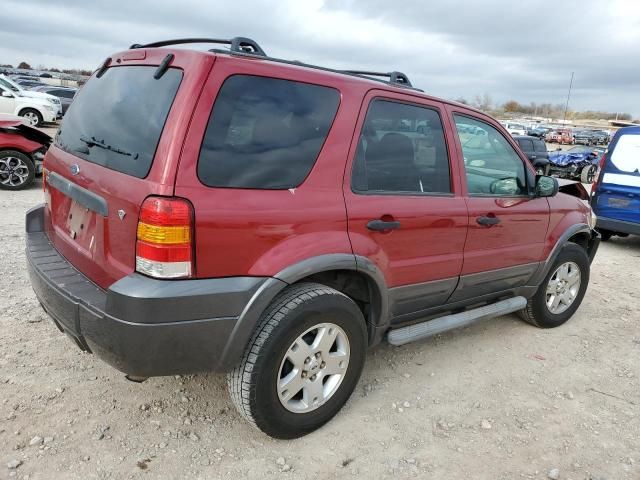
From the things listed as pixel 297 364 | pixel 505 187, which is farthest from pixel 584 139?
pixel 297 364

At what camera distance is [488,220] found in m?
3.39

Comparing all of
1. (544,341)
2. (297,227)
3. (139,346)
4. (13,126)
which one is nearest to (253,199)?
(297,227)

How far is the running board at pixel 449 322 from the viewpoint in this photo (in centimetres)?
314

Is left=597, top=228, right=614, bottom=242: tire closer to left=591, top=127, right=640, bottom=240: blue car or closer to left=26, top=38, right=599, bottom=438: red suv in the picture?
left=591, top=127, right=640, bottom=240: blue car

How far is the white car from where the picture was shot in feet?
55.2

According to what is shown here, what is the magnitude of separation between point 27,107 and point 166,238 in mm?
18353

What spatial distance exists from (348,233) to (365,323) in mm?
579

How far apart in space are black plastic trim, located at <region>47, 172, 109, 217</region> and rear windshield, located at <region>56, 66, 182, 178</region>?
16cm

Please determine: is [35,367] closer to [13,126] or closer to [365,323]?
[365,323]

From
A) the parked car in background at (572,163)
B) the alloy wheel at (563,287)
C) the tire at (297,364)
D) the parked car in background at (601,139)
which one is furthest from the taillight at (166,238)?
the parked car in background at (601,139)

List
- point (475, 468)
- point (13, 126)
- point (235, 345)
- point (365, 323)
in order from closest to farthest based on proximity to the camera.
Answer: point (235, 345)
point (475, 468)
point (365, 323)
point (13, 126)

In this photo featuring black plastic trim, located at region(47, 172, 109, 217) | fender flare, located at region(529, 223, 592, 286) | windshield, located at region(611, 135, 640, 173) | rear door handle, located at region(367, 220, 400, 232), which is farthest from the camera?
windshield, located at region(611, 135, 640, 173)

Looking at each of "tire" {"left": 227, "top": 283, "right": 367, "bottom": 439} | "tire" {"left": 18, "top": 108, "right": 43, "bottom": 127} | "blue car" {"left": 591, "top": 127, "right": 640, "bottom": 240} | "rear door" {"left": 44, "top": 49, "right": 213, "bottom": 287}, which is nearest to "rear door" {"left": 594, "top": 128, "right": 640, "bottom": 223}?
"blue car" {"left": 591, "top": 127, "right": 640, "bottom": 240}

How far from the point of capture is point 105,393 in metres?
2.96
